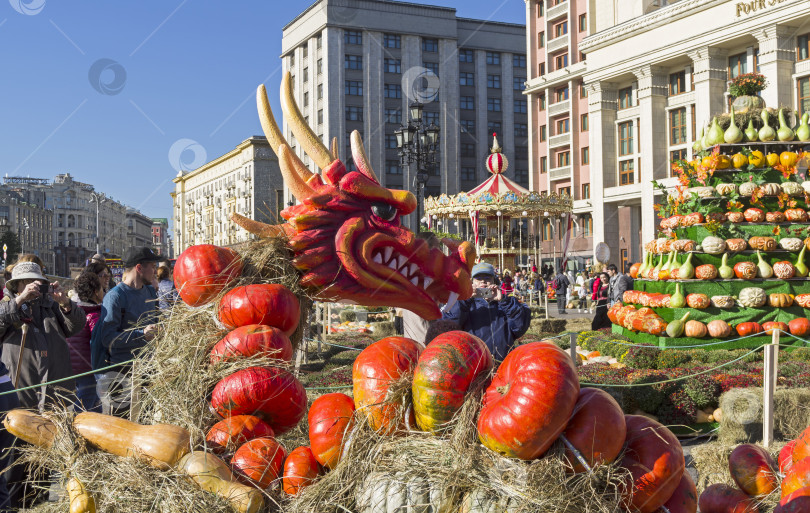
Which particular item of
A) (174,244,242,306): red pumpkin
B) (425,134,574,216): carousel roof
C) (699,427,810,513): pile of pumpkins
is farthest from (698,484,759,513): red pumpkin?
(425,134,574,216): carousel roof

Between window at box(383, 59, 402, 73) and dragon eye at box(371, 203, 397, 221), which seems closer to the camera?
dragon eye at box(371, 203, 397, 221)

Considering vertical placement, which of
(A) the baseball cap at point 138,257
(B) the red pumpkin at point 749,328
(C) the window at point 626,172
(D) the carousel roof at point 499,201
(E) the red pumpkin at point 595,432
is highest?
(C) the window at point 626,172

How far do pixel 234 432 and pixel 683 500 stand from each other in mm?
2129

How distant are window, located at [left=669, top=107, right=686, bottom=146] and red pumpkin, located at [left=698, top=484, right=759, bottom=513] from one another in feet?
134

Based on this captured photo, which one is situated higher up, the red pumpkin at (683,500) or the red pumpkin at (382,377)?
the red pumpkin at (382,377)

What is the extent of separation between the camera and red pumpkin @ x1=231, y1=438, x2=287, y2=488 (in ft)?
10.9

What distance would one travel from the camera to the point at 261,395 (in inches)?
139

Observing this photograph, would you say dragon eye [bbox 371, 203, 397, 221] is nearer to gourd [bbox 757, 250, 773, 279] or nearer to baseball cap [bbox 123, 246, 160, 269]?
baseball cap [bbox 123, 246, 160, 269]

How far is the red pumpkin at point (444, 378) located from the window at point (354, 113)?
6596cm

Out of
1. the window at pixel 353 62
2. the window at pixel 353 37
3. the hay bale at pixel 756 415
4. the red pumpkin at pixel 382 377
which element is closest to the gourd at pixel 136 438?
the red pumpkin at pixel 382 377

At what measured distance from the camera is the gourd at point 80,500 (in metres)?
3.24

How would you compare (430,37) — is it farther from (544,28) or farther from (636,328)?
(636,328)

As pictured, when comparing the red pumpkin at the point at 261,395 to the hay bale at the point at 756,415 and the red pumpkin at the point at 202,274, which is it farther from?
the hay bale at the point at 756,415

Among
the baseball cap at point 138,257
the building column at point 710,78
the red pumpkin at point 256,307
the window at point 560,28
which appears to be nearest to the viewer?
the red pumpkin at point 256,307
